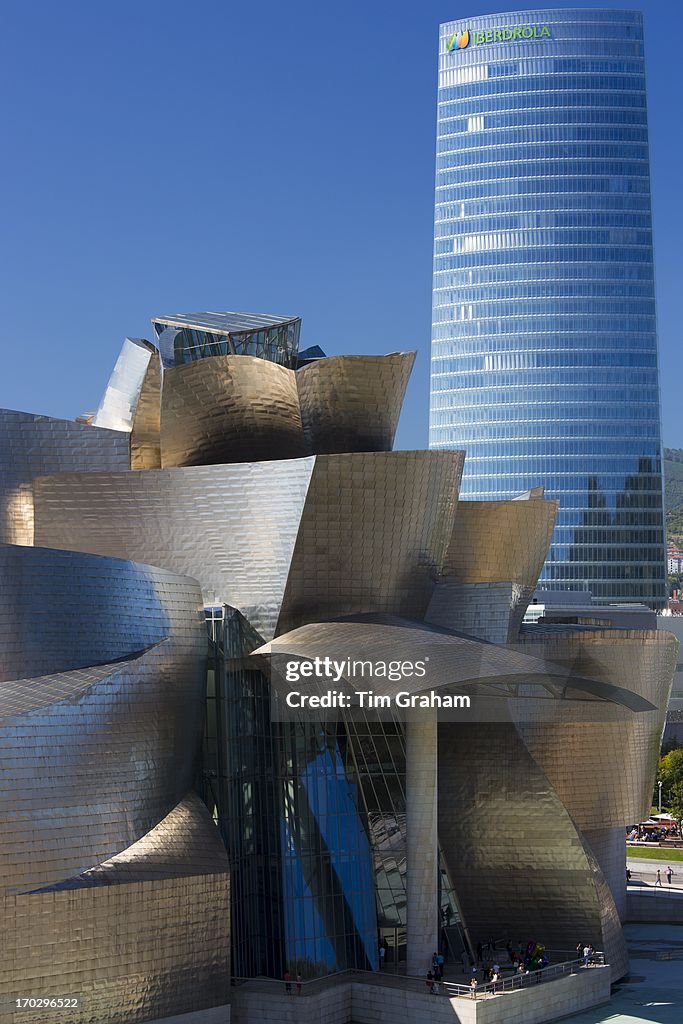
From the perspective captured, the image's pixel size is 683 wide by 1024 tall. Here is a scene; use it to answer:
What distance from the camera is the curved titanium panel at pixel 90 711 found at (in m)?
28.4

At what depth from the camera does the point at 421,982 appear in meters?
32.7

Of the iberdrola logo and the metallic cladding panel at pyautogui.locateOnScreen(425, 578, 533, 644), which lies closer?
the metallic cladding panel at pyautogui.locateOnScreen(425, 578, 533, 644)

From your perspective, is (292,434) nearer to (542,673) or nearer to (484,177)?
(542,673)

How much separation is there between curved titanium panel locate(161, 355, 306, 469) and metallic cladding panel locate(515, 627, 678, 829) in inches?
347

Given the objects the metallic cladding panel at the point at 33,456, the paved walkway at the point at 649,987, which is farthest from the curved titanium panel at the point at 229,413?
the paved walkway at the point at 649,987

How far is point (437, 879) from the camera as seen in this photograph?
114 ft

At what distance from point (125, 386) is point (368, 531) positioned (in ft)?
29.7

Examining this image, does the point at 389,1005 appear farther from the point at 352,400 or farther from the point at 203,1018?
the point at 352,400

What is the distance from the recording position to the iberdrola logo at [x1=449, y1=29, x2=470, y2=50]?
136 meters

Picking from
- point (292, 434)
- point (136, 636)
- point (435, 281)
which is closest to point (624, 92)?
point (435, 281)

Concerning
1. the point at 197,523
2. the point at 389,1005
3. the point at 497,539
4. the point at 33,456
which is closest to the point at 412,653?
the point at 197,523

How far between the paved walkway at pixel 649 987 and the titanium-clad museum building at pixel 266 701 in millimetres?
1101

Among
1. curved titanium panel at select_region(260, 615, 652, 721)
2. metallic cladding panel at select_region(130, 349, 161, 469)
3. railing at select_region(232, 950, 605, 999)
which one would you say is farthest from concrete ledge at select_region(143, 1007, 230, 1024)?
metallic cladding panel at select_region(130, 349, 161, 469)

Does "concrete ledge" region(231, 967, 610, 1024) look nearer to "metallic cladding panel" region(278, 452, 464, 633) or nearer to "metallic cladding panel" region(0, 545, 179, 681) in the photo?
"metallic cladding panel" region(0, 545, 179, 681)
